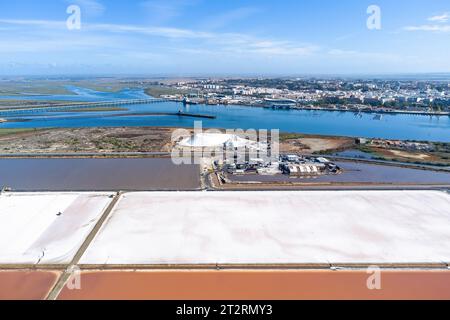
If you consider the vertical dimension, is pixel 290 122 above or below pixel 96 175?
above

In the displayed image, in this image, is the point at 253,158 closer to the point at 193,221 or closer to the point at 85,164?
the point at 193,221

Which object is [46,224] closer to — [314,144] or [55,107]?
[314,144]

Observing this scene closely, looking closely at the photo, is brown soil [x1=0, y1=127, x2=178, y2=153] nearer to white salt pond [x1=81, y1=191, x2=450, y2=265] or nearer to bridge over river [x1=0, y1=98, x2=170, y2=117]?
white salt pond [x1=81, y1=191, x2=450, y2=265]

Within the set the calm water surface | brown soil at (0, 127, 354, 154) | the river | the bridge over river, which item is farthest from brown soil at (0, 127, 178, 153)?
the bridge over river

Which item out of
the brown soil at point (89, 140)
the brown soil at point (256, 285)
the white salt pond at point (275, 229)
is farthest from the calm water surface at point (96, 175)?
the brown soil at point (256, 285)

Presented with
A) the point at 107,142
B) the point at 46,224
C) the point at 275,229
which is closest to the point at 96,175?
the point at 46,224

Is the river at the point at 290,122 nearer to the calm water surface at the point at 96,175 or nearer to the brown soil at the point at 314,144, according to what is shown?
the brown soil at the point at 314,144
